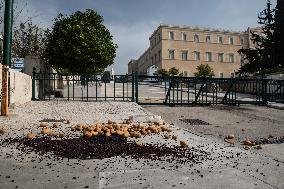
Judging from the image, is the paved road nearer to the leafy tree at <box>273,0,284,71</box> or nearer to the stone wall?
the stone wall

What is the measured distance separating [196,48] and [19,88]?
64018 mm

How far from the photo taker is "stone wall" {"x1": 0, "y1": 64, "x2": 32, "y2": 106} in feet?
35.9

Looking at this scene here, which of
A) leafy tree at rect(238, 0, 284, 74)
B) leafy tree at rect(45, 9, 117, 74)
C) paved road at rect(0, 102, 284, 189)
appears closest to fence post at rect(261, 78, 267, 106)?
leafy tree at rect(45, 9, 117, 74)

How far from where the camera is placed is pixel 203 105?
14922 mm

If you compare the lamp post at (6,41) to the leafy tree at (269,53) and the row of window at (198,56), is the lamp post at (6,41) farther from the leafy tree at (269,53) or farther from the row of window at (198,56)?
the row of window at (198,56)

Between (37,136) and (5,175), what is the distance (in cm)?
223

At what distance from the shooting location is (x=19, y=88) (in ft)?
39.1

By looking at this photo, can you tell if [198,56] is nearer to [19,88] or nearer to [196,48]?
[196,48]

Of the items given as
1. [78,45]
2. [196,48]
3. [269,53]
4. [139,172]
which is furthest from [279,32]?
[196,48]

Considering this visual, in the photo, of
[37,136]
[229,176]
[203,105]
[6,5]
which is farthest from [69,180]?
[203,105]

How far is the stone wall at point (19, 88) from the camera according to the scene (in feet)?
35.9

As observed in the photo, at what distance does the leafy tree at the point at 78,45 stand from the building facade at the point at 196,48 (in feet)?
159

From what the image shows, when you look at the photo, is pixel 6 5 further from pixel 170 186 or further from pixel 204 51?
pixel 204 51

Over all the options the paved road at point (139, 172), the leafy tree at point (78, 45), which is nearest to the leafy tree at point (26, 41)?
the leafy tree at point (78, 45)
